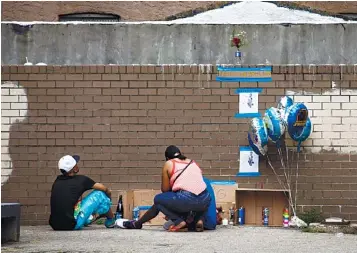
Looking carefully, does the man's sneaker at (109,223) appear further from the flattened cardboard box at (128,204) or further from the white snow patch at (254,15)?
the white snow patch at (254,15)

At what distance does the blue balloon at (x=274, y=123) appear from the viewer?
41.0ft

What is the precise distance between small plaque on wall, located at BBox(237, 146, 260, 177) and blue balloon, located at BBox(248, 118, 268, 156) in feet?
0.95

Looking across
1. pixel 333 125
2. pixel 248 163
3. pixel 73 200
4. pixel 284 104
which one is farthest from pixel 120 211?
pixel 333 125

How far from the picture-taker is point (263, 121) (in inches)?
498

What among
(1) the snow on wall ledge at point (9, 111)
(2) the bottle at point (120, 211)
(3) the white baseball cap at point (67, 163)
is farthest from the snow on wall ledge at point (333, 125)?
(1) the snow on wall ledge at point (9, 111)

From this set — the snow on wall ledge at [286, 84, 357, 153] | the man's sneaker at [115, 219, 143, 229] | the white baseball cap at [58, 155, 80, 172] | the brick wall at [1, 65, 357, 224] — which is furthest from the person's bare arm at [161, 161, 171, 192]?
the snow on wall ledge at [286, 84, 357, 153]

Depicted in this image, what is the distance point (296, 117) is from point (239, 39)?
5.75ft

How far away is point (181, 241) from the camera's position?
33.2 feet

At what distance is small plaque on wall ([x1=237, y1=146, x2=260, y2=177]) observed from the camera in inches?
520

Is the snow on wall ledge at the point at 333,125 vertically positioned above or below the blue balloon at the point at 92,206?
above

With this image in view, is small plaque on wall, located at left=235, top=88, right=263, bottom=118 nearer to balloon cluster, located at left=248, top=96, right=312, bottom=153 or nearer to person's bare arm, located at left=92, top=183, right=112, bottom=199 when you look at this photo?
balloon cluster, located at left=248, top=96, right=312, bottom=153

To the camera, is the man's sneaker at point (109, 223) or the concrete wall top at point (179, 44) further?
the concrete wall top at point (179, 44)

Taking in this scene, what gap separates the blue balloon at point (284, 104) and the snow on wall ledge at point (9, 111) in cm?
387

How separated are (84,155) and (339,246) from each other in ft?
16.0
